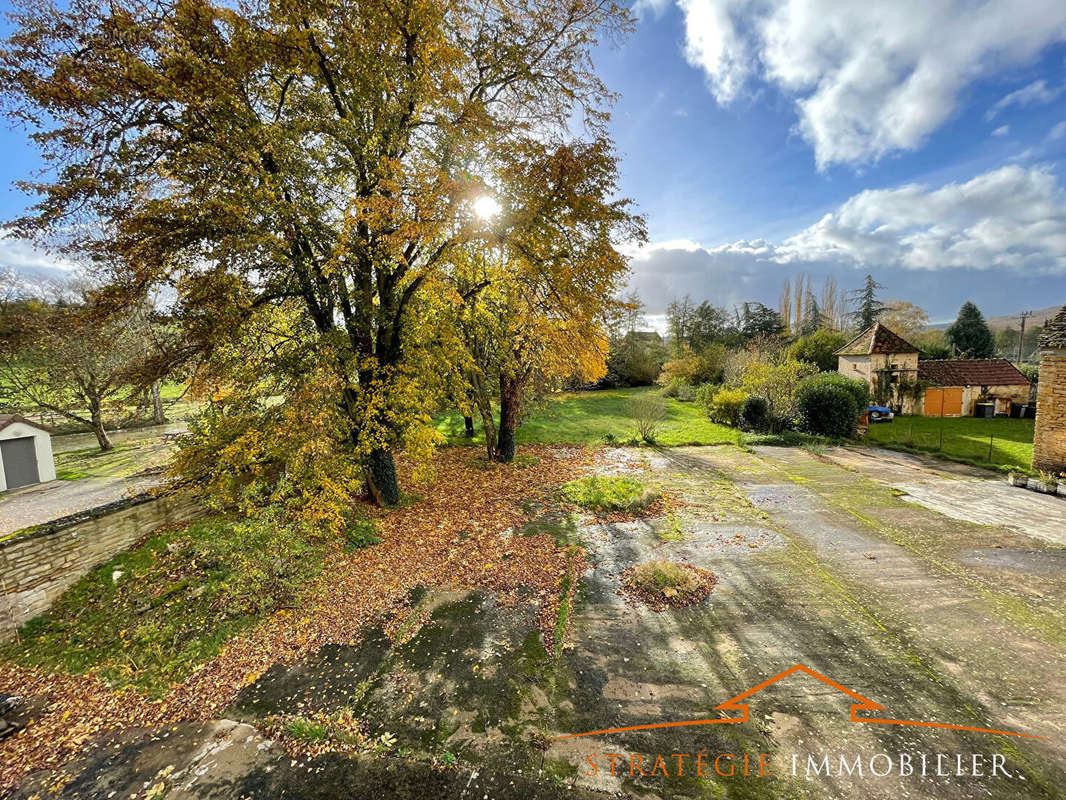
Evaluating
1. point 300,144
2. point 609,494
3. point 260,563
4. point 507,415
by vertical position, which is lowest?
point 609,494

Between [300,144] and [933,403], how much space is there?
99.4ft

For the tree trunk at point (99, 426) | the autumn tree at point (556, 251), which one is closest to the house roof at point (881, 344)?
the autumn tree at point (556, 251)

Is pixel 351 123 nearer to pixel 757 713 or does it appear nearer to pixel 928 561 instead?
pixel 757 713

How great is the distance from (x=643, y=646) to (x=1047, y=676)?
426 cm

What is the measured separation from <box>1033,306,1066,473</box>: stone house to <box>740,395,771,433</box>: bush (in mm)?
7658

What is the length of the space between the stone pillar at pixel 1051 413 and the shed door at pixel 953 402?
1311cm

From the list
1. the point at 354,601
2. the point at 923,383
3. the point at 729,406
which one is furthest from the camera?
the point at 923,383

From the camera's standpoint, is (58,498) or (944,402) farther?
(944,402)

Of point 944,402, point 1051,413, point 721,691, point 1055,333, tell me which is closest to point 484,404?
point 721,691

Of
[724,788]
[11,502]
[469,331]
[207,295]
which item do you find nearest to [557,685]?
[724,788]

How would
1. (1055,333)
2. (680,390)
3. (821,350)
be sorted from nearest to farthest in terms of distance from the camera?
1. (1055,333)
2. (821,350)
3. (680,390)

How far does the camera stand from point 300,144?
747 cm

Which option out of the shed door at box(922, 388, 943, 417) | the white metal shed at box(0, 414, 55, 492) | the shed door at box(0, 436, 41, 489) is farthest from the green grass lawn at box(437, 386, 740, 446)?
the shed door at box(0, 436, 41, 489)

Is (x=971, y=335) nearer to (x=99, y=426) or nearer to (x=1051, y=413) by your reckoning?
(x=1051, y=413)
